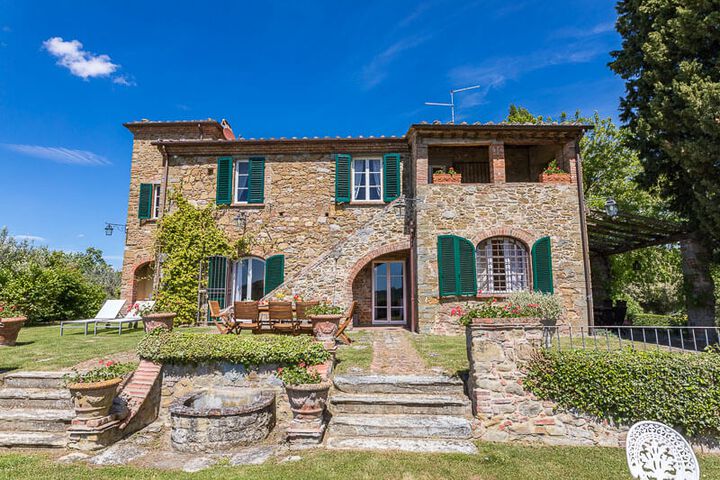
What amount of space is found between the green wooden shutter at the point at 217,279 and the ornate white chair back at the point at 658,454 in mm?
11467

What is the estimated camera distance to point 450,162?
13.1 metres

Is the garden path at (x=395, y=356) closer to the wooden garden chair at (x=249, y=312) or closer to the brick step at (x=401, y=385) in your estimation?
the brick step at (x=401, y=385)

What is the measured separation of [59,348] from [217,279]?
4655 millimetres

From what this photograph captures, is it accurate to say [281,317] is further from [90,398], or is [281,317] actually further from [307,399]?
[90,398]

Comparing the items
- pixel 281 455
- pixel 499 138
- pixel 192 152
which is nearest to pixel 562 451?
pixel 281 455

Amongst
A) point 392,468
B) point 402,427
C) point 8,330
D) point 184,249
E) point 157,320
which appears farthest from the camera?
point 184,249

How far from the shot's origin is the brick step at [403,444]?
187 inches

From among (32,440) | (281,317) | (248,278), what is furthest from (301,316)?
(248,278)

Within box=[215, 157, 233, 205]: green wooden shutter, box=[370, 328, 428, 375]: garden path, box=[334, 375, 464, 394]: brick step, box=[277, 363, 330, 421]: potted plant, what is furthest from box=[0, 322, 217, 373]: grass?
box=[370, 328, 428, 375]: garden path

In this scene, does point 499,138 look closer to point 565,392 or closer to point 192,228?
A: point 565,392

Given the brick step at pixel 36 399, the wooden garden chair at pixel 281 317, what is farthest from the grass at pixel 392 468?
the wooden garden chair at pixel 281 317

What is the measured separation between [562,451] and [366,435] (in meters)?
2.50

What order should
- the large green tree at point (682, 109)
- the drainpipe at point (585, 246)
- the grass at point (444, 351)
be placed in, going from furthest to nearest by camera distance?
the drainpipe at point (585, 246)
the large green tree at point (682, 109)
the grass at point (444, 351)

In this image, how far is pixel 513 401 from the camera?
5.29 meters
